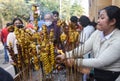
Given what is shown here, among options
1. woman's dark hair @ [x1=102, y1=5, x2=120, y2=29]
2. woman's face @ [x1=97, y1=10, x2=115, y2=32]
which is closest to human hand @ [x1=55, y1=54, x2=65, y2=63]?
woman's face @ [x1=97, y1=10, x2=115, y2=32]

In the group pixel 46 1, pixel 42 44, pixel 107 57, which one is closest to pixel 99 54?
pixel 107 57

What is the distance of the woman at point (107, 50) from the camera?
106 inches

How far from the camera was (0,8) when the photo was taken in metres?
25.5

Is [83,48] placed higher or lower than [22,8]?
higher

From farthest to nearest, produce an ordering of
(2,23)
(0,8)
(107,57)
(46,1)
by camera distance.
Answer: (46,1), (0,8), (2,23), (107,57)

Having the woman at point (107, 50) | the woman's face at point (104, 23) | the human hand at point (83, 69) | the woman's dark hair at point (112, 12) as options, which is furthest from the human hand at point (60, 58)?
the woman's dark hair at point (112, 12)

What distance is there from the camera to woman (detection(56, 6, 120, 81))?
2.69 meters

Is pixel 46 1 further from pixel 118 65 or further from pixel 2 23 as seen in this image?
pixel 118 65

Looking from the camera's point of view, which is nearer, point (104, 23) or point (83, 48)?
point (104, 23)

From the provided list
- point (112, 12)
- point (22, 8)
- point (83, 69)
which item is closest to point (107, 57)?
point (83, 69)

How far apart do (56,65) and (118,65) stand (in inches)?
22.8

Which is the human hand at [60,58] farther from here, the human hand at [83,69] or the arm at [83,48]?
the human hand at [83,69]

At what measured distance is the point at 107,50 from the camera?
2703mm

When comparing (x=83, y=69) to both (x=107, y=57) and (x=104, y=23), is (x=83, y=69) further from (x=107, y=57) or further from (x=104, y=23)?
(x=104, y=23)
